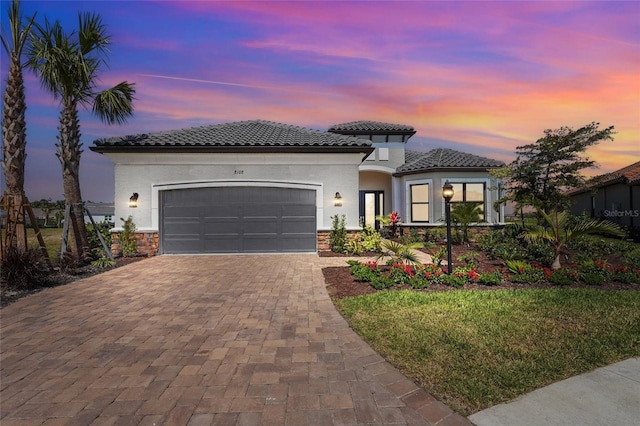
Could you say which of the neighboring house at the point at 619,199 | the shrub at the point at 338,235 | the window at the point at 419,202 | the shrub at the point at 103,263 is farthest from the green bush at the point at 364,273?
the neighboring house at the point at 619,199

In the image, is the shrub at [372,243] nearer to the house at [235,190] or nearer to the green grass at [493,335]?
the house at [235,190]

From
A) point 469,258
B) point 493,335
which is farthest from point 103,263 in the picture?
point 469,258

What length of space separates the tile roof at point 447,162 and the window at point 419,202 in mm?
978

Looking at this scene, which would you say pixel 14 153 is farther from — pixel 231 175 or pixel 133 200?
pixel 231 175

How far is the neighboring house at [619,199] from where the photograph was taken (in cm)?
1638

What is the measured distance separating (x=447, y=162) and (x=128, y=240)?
52.9 ft

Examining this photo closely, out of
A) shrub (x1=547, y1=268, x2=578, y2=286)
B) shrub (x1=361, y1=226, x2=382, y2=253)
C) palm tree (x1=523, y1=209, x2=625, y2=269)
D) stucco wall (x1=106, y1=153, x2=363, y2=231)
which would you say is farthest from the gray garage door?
shrub (x1=547, y1=268, x2=578, y2=286)

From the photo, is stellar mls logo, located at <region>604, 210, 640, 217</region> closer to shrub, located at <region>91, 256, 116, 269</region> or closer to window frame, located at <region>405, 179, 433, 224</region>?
window frame, located at <region>405, 179, 433, 224</region>

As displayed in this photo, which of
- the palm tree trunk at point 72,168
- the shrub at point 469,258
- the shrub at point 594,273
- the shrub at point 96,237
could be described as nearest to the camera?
the shrub at point 594,273

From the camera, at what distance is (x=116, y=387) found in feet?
10.0

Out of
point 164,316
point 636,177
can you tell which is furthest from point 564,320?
point 636,177

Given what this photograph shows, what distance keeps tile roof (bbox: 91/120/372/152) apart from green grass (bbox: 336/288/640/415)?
766cm

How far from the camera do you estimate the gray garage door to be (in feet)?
40.6

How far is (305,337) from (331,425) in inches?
69.9
